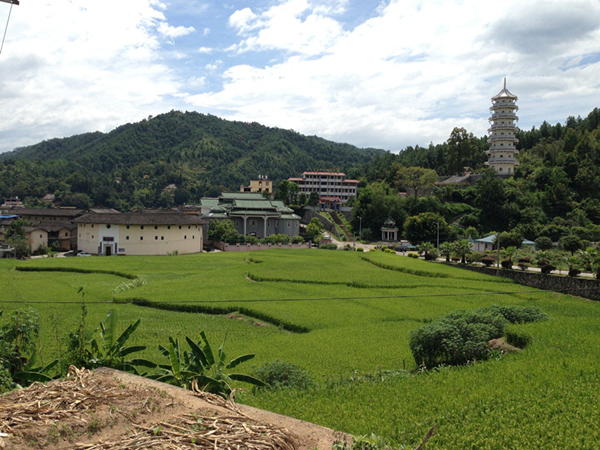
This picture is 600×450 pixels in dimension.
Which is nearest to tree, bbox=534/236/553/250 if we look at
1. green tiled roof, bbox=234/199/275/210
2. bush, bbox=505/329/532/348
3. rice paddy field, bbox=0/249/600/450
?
rice paddy field, bbox=0/249/600/450

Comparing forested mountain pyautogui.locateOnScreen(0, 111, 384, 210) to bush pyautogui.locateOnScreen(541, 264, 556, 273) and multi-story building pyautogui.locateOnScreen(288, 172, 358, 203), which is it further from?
bush pyautogui.locateOnScreen(541, 264, 556, 273)

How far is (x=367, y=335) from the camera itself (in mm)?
17703

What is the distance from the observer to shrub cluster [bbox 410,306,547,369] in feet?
41.7

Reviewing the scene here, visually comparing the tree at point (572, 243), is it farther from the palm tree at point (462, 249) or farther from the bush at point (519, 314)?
the bush at point (519, 314)

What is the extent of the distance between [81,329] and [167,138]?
16638 centimetres

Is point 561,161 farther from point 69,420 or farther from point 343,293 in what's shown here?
point 69,420

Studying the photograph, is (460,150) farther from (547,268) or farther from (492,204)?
(547,268)

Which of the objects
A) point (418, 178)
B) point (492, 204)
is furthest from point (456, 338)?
point (418, 178)

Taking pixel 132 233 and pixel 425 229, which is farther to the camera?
pixel 425 229

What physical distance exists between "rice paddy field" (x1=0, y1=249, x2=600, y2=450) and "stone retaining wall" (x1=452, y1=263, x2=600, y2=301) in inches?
52.8

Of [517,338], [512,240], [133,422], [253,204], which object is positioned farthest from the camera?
[253,204]

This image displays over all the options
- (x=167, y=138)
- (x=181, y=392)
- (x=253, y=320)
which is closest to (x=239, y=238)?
(x=253, y=320)

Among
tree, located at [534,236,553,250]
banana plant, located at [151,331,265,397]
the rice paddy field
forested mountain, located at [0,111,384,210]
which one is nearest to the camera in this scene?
the rice paddy field

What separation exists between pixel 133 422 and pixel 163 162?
479ft
